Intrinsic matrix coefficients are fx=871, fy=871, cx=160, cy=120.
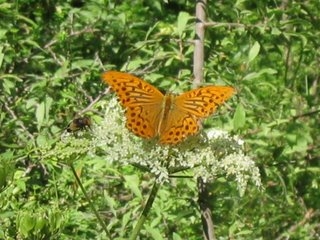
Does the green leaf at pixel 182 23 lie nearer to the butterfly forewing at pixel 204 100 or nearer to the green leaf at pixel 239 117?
the green leaf at pixel 239 117

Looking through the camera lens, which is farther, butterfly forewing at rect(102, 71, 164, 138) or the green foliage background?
the green foliage background

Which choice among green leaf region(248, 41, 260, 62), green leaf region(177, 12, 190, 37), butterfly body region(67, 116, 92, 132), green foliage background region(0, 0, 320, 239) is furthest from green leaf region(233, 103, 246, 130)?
butterfly body region(67, 116, 92, 132)

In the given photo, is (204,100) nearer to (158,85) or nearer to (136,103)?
(136,103)

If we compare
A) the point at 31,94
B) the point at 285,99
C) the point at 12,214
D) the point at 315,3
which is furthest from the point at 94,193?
the point at 315,3

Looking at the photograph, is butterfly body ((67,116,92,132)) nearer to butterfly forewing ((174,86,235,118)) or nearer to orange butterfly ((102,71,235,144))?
orange butterfly ((102,71,235,144))

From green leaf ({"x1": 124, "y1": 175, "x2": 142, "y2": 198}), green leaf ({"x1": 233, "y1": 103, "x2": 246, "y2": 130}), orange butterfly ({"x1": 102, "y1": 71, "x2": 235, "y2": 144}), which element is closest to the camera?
orange butterfly ({"x1": 102, "y1": 71, "x2": 235, "y2": 144})

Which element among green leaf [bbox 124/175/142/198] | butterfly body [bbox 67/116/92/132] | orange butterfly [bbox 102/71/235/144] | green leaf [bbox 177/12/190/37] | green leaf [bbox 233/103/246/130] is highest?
green leaf [bbox 177/12/190/37]

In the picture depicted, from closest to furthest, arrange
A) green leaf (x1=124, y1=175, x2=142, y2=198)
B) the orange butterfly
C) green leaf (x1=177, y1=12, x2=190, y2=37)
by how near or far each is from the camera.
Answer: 1. the orange butterfly
2. green leaf (x1=124, y1=175, x2=142, y2=198)
3. green leaf (x1=177, y1=12, x2=190, y2=37)

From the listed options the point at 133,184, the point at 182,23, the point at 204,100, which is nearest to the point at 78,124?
the point at 204,100

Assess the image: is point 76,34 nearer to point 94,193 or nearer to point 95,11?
point 95,11
